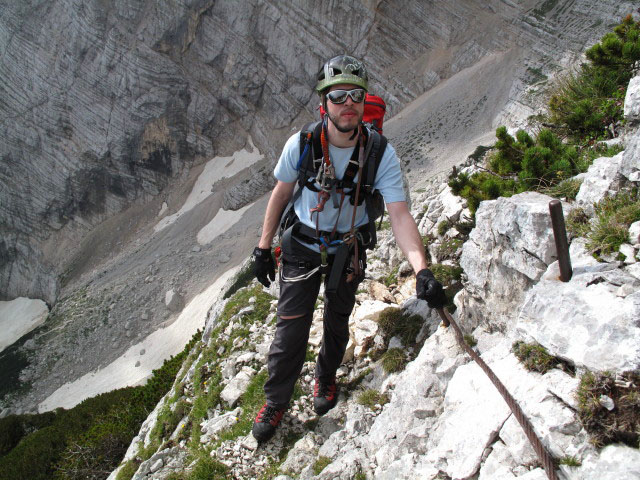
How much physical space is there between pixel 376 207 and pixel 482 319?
5.84 feet

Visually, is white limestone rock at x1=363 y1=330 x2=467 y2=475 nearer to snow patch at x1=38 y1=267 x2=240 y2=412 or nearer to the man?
the man

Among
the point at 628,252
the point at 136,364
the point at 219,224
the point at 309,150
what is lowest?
the point at 136,364

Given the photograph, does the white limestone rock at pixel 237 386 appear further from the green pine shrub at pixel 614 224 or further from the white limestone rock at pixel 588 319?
the green pine shrub at pixel 614 224

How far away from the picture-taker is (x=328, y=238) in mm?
4695

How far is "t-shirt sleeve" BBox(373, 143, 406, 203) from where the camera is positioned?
4410mm

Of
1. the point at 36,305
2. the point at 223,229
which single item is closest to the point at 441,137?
the point at 223,229

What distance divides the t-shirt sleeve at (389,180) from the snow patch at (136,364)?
22.7 metres

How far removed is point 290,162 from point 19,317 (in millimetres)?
47590

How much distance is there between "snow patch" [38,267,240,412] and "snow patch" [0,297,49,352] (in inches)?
599

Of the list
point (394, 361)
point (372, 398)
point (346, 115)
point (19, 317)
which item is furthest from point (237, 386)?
point (19, 317)

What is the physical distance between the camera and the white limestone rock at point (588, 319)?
8.49 feet

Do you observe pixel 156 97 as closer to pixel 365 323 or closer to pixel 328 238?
pixel 365 323

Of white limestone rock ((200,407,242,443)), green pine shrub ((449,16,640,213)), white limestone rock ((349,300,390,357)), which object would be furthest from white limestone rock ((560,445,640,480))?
white limestone rock ((200,407,242,443))

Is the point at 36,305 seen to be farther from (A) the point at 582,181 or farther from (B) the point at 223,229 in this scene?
(A) the point at 582,181
